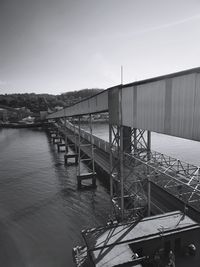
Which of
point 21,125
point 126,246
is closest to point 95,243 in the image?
point 126,246

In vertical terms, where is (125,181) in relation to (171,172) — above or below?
below

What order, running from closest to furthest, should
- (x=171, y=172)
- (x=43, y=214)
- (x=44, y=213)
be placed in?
(x=171, y=172) < (x=43, y=214) < (x=44, y=213)

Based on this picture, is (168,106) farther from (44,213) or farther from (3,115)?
(3,115)

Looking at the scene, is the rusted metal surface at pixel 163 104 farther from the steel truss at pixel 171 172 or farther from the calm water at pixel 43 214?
the calm water at pixel 43 214

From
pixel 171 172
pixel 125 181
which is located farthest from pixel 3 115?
pixel 171 172

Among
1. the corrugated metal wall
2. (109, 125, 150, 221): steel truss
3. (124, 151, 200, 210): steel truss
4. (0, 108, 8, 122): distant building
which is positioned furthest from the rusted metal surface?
(0, 108, 8, 122): distant building

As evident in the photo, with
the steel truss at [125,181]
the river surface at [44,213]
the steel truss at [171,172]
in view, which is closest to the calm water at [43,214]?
the river surface at [44,213]

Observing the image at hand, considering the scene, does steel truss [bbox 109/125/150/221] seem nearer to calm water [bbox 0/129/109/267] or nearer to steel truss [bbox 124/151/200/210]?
steel truss [bbox 124/151/200/210]
